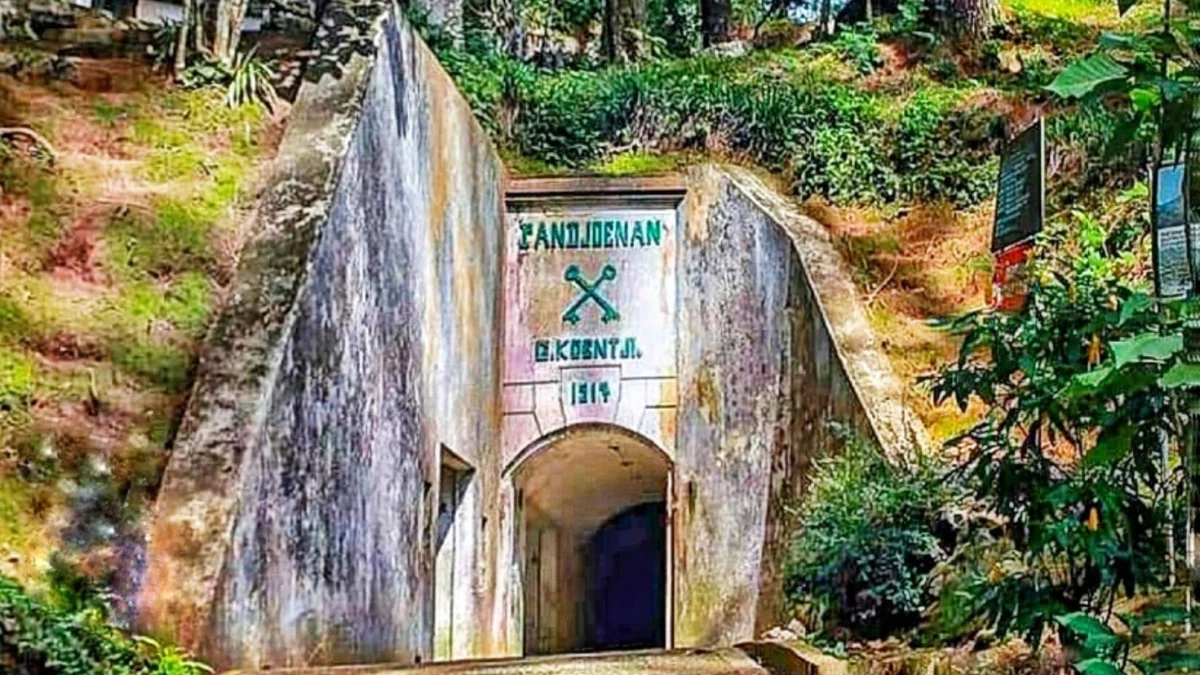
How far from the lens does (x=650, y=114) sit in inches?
441

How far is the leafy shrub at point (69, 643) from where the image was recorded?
3174mm

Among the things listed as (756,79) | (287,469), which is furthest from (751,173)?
(287,469)

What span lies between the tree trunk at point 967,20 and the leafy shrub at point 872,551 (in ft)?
26.7

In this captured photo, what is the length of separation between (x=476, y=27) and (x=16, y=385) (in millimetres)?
10617

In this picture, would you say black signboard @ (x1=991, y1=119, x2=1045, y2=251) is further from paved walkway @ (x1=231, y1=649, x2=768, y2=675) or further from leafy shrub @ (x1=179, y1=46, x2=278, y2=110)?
leafy shrub @ (x1=179, y1=46, x2=278, y2=110)

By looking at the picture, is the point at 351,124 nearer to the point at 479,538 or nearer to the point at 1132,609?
the point at 1132,609

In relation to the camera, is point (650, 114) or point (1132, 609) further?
point (650, 114)

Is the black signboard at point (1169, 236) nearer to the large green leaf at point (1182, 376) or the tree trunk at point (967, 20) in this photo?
the large green leaf at point (1182, 376)

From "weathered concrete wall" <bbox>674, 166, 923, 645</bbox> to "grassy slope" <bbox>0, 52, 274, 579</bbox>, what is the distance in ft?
10.8

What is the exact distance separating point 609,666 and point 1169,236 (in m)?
2.13

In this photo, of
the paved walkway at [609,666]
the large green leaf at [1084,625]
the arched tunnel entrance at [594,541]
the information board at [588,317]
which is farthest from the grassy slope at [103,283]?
the arched tunnel entrance at [594,541]

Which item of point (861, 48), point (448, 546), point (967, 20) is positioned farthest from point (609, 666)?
point (967, 20)

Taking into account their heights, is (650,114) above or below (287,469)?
above

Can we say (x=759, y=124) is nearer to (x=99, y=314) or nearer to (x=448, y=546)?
(x=448, y=546)
